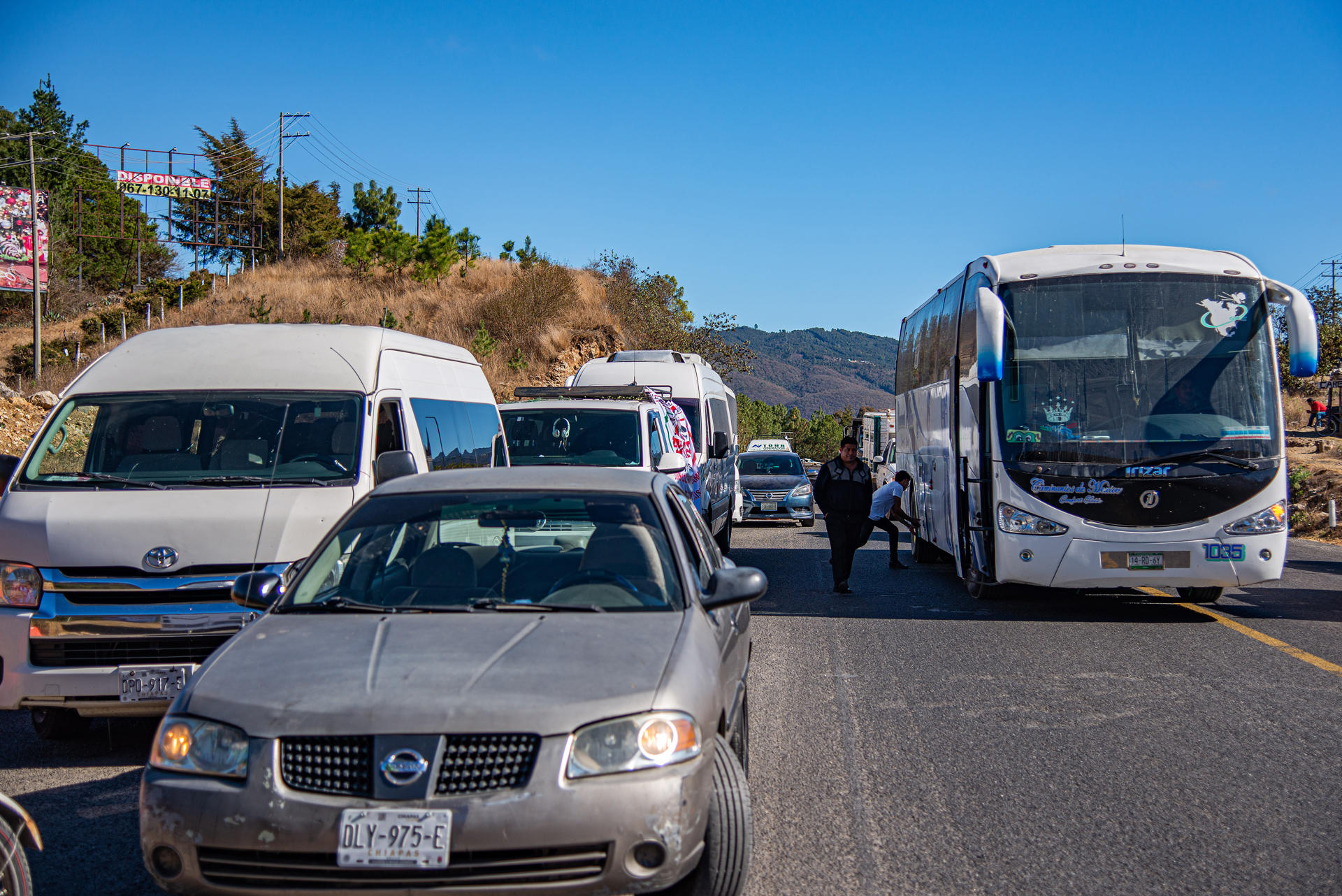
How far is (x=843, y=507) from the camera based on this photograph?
41.6 feet

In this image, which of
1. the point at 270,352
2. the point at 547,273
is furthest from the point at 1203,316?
the point at 547,273

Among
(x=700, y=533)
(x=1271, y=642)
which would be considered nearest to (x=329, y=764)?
(x=700, y=533)

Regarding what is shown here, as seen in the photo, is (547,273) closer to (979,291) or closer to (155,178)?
(155,178)

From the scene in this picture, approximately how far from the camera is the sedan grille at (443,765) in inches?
129

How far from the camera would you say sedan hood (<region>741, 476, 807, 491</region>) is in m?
23.1

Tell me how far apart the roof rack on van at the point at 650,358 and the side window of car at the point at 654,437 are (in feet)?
17.6

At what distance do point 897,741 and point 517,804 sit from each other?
3.49 meters

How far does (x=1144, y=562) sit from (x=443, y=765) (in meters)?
8.40

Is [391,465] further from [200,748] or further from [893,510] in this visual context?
[893,510]

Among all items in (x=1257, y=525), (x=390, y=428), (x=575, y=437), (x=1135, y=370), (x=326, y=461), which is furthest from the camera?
(x=575, y=437)

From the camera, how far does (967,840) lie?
15.0ft

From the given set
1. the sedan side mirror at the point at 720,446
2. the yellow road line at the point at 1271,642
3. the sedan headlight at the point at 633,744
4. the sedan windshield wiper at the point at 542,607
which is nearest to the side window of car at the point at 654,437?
the sedan side mirror at the point at 720,446

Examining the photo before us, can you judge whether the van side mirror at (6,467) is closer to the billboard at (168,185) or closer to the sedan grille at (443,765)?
the sedan grille at (443,765)

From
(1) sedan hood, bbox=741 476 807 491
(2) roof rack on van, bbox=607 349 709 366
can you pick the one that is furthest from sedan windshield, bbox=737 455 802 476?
(2) roof rack on van, bbox=607 349 709 366
